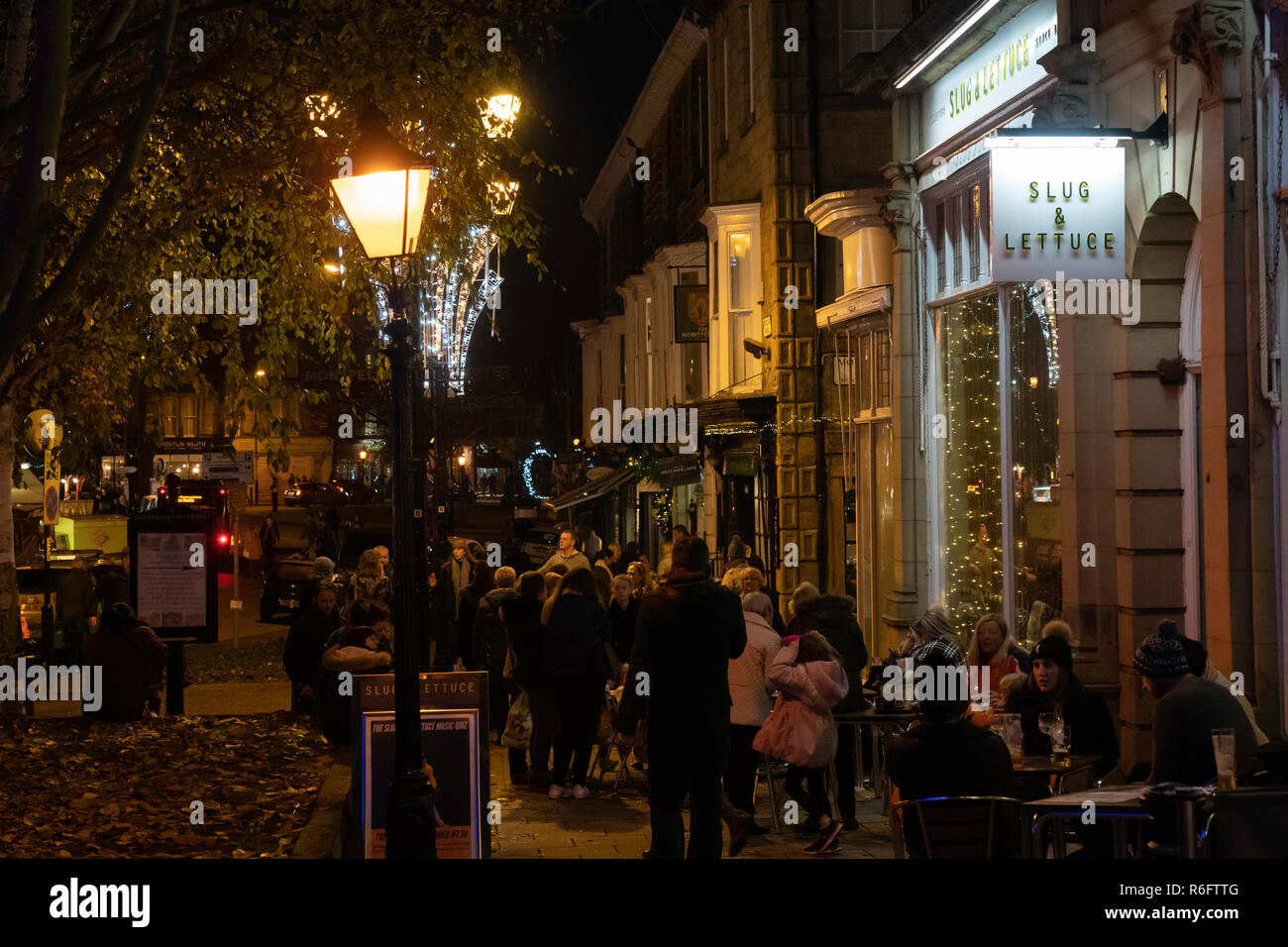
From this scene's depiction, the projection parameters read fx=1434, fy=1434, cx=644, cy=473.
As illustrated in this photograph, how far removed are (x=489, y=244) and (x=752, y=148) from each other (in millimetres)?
7854

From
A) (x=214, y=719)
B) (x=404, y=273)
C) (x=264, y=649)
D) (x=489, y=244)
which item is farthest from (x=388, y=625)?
(x=264, y=649)

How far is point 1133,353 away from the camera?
37.8 feet

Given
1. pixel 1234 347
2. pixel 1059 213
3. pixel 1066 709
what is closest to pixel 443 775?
pixel 1066 709

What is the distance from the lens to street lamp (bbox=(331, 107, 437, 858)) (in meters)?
7.69

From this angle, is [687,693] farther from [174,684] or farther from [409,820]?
[174,684]

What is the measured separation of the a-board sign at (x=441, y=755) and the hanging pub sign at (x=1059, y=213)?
18.5 ft

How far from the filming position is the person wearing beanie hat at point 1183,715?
6777 mm

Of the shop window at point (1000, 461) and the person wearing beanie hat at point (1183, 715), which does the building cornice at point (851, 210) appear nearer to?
the shop window at point (1000, 461)

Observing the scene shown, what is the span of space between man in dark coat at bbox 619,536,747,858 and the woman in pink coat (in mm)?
1566

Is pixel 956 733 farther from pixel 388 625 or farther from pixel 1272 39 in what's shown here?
pixel 388 625

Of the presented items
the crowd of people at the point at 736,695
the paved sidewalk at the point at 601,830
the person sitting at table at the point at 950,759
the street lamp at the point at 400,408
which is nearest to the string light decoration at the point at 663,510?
the crowd of people at the point at 736,695

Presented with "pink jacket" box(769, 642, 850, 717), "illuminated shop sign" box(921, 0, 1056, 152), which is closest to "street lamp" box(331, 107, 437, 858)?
"pink jacket" box(769, 642, 850, 717)
